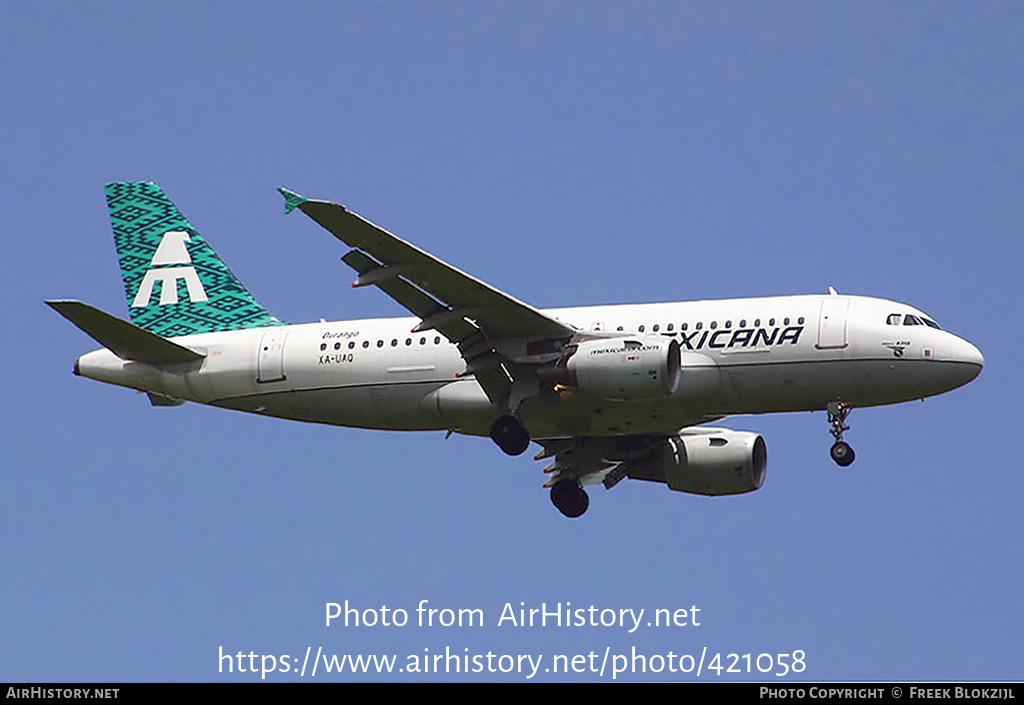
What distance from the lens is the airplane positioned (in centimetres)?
3631

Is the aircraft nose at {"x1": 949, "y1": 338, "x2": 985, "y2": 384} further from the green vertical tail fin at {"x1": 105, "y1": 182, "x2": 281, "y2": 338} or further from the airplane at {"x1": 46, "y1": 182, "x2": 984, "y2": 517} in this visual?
the green vertical tail fin at {"x1": 105, "y1": 182, "x2": 281, "y2": 338}

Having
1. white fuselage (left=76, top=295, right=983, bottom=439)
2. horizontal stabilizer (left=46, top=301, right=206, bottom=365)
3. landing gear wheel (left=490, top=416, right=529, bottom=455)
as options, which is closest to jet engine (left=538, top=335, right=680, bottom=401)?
white fuselage (left=76, top=295, right=983, bottom=439)

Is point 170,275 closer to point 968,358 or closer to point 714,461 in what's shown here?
point 714,461

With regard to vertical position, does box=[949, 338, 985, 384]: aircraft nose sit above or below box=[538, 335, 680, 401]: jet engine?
above

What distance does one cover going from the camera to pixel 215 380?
4006 cm

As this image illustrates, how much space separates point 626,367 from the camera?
3591 centimetres

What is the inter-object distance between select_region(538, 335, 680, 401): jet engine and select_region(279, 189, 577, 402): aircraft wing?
1.18 m

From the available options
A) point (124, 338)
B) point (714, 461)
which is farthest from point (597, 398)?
point (124, 338)

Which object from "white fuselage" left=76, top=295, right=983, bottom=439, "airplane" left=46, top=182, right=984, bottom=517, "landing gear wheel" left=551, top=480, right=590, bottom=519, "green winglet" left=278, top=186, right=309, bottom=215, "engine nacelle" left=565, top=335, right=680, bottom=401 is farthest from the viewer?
"landing gear wheel" left=551, top=480, right=590, bottom=519

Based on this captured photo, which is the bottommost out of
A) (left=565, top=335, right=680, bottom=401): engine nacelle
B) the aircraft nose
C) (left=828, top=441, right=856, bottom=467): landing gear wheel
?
(left=828, top=441, right=856, bottom=467): landing gear wheel

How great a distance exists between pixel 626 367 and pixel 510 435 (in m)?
3.24

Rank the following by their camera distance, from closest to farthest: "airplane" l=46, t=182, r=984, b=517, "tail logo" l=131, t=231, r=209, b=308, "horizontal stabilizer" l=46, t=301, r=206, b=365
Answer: "airplane" l=46, t=182, r=984, b=517, "horizontal stabilizer" l=46, t=301, r=206, b=365, "tail logo" l=131, t=231, r=209, b=308
